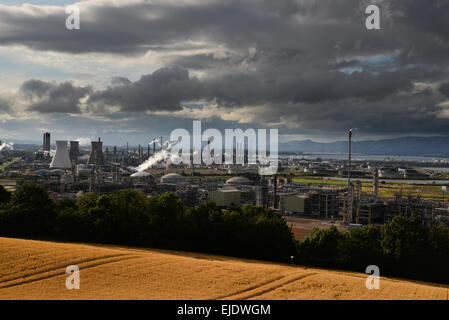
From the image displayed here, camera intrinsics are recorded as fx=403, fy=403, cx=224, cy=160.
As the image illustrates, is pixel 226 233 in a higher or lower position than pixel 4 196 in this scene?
lower

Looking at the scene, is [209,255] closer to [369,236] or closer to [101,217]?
[101,217]

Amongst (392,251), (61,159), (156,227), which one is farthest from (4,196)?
(61,159)

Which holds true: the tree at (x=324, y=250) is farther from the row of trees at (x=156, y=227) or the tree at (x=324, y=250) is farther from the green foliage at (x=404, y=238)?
the green foliage at (x=404, y=238)

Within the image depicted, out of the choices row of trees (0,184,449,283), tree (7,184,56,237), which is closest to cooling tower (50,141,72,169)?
row of trees (0,184,449,283)

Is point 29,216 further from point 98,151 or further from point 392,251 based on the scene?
point 98,151

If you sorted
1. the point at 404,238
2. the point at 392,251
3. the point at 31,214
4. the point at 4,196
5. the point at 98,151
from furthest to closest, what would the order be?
1. the point at 98,151
2. the point at 4,196
3. the point at 31,214
4. the point at 404,238
5. the point at 392,251

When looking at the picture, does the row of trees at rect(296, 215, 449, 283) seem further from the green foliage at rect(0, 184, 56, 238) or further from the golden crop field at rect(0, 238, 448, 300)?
the green foliage at rect(0, 184, 56, 238)
